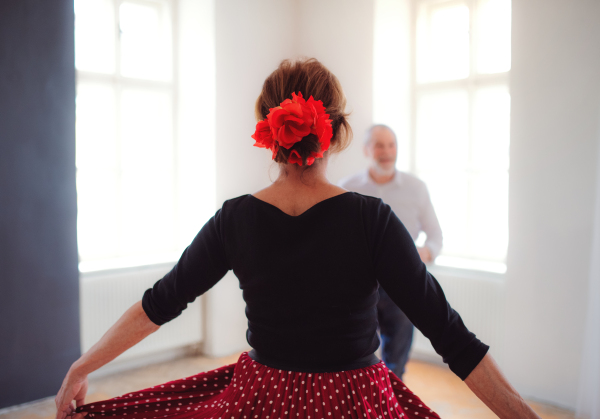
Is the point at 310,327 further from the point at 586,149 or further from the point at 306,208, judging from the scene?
the point at 586,149

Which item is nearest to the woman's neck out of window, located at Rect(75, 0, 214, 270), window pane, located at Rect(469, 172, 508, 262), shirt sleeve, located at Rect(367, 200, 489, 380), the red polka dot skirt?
shirt sleeve, located at Rect(367, 200, 489, 380)

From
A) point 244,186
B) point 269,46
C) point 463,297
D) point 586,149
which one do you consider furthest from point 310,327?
point 269,46

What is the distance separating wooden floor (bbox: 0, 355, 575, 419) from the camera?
2.99 meters

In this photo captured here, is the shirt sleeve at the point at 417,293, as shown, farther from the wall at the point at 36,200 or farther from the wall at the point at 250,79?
the wall at the point at 250,79

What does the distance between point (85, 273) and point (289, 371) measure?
2.85 m

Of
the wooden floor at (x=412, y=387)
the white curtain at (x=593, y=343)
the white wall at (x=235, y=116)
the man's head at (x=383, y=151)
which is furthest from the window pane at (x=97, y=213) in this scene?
the white curtain at (x=593, y=343)

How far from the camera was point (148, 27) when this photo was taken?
4.15 metres

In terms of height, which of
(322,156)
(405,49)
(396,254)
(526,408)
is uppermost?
(405,49)

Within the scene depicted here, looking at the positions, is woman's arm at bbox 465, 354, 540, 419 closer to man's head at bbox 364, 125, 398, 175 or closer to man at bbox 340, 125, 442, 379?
man at bbox 340, 125, 442, 379

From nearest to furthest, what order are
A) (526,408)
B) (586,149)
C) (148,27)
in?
(526,408) < (586,149) < (148,27)

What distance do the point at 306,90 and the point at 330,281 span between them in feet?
1.31

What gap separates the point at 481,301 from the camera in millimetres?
3471

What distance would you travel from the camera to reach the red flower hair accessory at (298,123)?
3.28ft

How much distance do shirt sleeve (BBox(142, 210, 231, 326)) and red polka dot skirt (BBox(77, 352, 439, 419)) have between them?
7.5 inches
